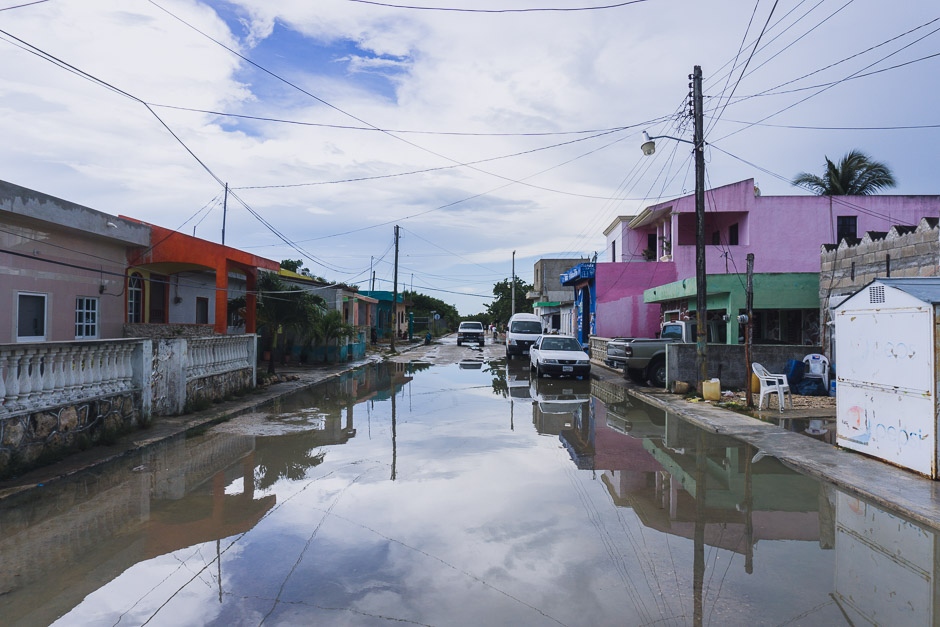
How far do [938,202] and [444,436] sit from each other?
29937mm

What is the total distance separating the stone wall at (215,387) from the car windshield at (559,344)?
10188 mm

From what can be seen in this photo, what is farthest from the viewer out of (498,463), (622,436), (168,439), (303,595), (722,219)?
(722,219)

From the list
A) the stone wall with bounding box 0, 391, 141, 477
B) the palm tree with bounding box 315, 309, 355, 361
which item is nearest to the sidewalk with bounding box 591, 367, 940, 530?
the stone wall with bounding box 0, 391, 141, 477

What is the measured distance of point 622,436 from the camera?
1059 cm

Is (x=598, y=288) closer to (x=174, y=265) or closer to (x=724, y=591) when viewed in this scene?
(x=174, y=265)

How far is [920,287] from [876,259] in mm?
7384

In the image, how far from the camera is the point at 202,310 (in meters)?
21.7

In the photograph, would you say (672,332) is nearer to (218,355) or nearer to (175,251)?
(218,355)

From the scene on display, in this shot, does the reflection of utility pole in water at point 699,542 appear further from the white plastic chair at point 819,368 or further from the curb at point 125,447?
the white plastic chair at point 819,368

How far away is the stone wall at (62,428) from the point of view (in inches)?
287

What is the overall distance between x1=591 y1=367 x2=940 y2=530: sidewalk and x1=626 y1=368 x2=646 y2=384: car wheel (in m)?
5.72

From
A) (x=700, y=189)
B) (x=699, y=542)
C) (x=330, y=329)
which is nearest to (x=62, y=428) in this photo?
(x=699, y=542)

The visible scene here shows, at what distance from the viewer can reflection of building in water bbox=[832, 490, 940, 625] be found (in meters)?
4.05

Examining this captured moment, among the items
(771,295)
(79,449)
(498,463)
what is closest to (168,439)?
(79,449)
